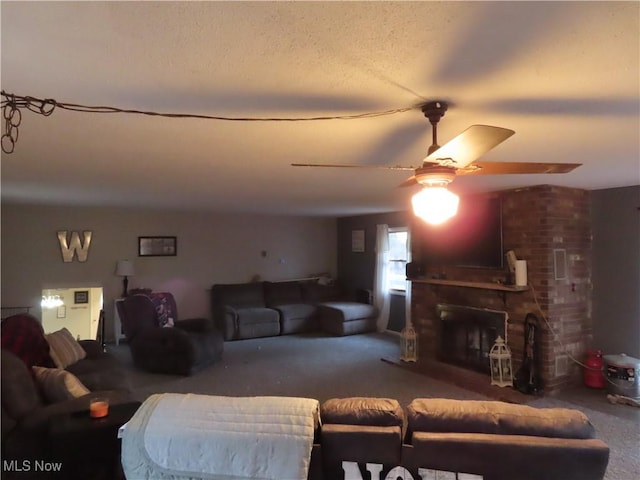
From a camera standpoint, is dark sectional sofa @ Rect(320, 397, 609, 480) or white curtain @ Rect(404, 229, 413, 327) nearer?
dark sectional sofa @ Rect(320, 397, 609, 480)

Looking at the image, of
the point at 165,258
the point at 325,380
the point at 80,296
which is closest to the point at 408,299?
the point at 325,380

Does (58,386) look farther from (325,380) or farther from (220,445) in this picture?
(325,380)

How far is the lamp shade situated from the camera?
6641 mm

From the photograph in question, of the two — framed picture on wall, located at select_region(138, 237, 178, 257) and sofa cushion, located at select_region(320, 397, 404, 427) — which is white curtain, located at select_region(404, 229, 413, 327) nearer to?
framed picture on wall, located at select_region(138, 237, 178, 257)

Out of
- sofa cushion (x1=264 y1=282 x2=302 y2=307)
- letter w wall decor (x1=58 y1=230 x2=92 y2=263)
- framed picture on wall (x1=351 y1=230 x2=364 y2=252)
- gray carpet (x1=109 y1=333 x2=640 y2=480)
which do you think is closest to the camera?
gray carpet (x1=109 y1=333 x2=640 y2=480)

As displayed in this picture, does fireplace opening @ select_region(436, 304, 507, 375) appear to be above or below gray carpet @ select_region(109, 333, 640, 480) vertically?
above

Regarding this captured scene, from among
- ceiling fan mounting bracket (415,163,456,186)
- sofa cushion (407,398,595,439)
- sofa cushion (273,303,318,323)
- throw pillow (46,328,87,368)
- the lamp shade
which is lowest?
sofa cushion (273,303,318,323)

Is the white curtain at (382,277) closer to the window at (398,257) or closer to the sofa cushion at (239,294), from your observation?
the window at (398,257)

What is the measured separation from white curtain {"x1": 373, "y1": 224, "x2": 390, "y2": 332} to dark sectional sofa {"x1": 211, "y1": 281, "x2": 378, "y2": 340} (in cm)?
15

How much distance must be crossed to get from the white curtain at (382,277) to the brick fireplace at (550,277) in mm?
2629

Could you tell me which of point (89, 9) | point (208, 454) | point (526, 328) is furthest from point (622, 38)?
point (526, 328)

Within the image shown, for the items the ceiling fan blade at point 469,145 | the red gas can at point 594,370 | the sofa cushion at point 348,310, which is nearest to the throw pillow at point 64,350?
the ceiling fan blade at point 469,145

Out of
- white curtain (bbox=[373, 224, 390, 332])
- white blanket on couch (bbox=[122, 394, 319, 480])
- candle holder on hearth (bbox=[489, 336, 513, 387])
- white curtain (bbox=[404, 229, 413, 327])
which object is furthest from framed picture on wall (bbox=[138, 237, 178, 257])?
white blanket on couch (bbox=[122, 394, 319, 480])

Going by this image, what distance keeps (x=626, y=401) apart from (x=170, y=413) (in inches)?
167
